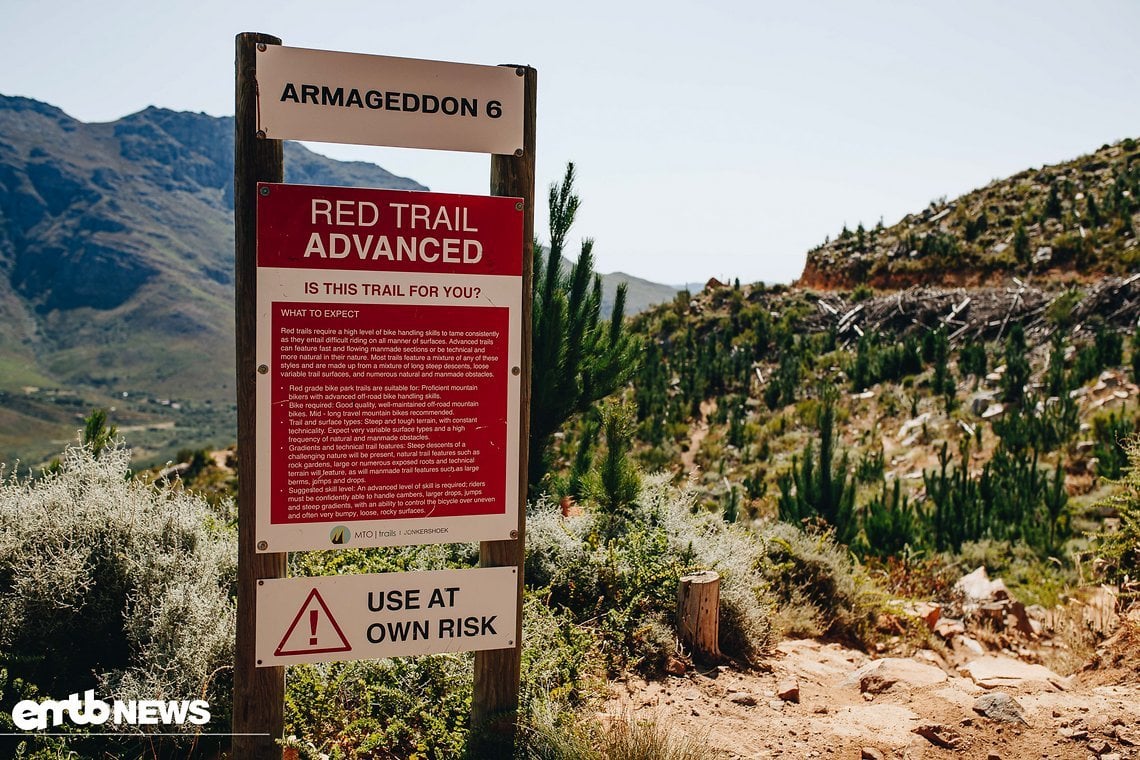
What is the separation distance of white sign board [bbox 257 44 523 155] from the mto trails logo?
231 centimetres

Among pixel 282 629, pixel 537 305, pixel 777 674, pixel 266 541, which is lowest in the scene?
pixel 777 674

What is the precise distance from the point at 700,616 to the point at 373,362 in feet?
8.70

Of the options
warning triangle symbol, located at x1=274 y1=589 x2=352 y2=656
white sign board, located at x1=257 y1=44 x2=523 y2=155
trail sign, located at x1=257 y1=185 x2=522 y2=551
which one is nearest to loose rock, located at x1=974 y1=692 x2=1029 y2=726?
trail sign, located at x1=257 y1=185 x2=522 y2=551

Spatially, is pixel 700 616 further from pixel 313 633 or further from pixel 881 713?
pixel 313 633

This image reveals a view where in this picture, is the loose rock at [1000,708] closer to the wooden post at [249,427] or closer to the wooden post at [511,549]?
the wooden post at [511,549]

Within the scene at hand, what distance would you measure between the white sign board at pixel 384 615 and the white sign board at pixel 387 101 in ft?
5.42

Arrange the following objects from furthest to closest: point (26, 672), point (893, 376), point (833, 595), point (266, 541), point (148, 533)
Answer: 1. point (893, 376)
2. point (833, 595)
3. point (148, 533)
4. point (26, 672)
5. point (266, 541)

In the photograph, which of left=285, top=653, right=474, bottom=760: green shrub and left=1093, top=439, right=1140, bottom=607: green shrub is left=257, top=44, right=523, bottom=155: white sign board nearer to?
left=285, top=653, right=474, bottom=760: green shrub

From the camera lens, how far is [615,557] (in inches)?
200

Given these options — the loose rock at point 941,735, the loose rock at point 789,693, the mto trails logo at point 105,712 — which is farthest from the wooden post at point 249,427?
the loose rock at point 941,735

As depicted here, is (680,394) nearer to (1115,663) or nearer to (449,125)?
(1115,663)

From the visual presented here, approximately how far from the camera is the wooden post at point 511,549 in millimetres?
3330

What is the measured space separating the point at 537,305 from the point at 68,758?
4.37 m

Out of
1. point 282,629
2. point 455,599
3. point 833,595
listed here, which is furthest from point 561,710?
point 833,595
